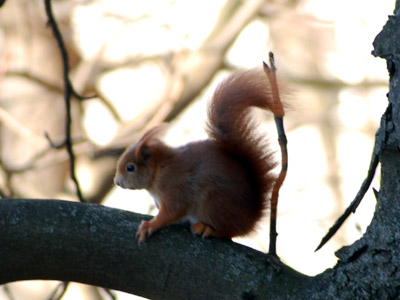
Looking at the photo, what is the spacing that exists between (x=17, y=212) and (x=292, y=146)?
5220 mm

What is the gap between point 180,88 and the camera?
3.98 meters

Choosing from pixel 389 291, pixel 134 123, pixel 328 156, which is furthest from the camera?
pixel 328 156

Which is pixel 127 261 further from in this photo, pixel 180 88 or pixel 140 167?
pixel 180 88

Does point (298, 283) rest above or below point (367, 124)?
above

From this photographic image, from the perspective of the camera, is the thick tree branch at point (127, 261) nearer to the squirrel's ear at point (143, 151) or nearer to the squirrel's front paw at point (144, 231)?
the squirrel's front paw at point (144, 231)

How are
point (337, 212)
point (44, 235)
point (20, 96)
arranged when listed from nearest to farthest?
point (44, 235) → point (20, 96) → point (337, 212)

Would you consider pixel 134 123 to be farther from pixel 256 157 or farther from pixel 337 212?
pixel 337 212

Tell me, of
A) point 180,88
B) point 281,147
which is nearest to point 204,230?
point 281,147

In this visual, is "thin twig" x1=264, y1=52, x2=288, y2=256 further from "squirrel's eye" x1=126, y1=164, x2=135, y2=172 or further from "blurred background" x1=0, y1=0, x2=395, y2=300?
"blurred background" x1=0, y1=0, x2=395, y2=300

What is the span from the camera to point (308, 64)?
655cm

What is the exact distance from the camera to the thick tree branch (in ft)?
4.48

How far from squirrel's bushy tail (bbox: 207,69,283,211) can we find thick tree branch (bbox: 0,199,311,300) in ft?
1.35

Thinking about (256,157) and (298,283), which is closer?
(298,283)

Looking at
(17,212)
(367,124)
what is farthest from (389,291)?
(367,124)
